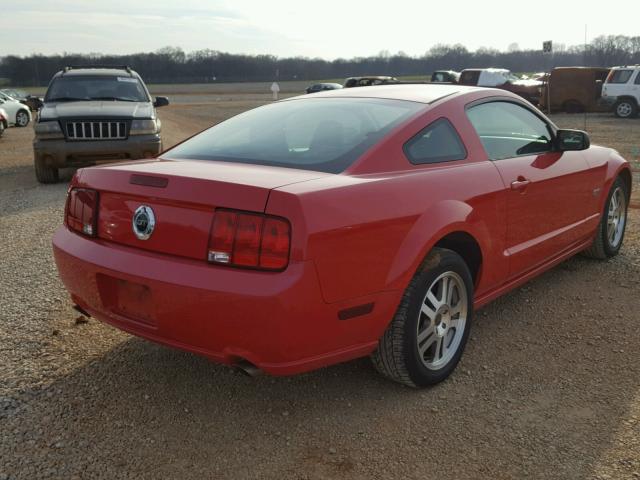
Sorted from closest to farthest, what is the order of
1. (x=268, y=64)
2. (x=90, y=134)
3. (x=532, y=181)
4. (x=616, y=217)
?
(x=532, y=181)
(x=616, y=217)
(x=90, y=134)
(x=268, y=64)

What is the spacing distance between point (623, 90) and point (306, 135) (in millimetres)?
22811

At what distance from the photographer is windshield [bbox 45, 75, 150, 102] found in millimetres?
9883

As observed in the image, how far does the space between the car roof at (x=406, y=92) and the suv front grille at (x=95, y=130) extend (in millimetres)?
5970

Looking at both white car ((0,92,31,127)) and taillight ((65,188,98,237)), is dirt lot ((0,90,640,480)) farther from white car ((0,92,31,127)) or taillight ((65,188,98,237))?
white car ((0,92,31,127))

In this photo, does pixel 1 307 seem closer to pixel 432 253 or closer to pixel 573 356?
pixel 432 253

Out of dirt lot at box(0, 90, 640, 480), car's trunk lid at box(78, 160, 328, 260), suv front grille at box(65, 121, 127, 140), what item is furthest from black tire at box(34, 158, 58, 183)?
car's trunk lid at box(78, 160, 328, 260)

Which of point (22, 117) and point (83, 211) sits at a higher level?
point (22, 117)

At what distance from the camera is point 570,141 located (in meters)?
4.12

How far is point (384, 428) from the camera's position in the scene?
272cm

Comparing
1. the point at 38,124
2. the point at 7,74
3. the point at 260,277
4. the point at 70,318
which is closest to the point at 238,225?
the point at 260,277

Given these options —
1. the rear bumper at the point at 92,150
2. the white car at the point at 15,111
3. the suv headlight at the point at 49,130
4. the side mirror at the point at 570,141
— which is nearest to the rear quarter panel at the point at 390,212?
the side mirror at the point at 570,141

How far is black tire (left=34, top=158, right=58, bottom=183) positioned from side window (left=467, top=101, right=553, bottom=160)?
7528 mm

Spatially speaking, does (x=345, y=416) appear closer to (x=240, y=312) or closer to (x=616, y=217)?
(x=240, y=312)

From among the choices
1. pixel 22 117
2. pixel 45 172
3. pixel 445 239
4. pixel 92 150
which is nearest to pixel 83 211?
pixel 445 239
